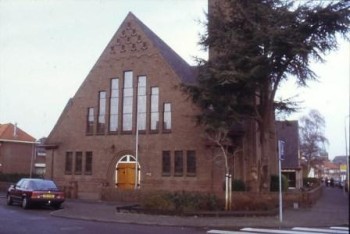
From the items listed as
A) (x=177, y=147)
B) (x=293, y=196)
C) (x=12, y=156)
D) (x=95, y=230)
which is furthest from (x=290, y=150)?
(x=95, y=230)

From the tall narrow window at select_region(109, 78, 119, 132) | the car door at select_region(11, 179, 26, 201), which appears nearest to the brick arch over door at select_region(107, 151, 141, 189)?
the tall narrow window at select_region(109, 78, 119, 132)

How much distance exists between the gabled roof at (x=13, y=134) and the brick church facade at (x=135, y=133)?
27.4 m

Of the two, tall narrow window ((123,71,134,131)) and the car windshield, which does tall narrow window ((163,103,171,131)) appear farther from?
the car windshield

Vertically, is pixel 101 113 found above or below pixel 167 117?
above

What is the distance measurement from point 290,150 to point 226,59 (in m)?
32.4

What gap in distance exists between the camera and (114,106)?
119ft

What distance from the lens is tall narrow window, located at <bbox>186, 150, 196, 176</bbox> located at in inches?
1265

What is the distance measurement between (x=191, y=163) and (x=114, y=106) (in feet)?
28.0

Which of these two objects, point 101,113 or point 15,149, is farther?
point 15,149

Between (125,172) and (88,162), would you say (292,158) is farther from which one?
(88,162)

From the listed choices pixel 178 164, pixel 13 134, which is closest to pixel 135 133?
pixel 178 164

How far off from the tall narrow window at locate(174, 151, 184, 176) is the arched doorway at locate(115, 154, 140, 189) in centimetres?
377

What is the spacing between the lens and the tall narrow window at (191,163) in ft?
105

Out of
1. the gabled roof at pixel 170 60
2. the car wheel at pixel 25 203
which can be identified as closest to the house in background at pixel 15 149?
the gabled roof at pixel 170 60
